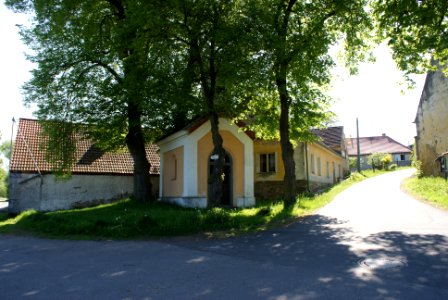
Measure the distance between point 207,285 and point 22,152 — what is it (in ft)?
87.1

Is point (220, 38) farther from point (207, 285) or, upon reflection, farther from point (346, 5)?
point (207, 285)

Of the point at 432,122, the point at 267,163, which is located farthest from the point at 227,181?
the point at 432,122

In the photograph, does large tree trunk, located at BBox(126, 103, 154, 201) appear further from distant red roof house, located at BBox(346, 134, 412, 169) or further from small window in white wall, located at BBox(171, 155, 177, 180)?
distant red roof house, located at BBox(346, 134, 412, 169)

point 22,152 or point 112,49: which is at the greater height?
point 112,49

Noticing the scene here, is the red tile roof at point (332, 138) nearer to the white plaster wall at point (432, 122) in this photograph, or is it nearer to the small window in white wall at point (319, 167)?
the small window in white wall at point (319, 167)

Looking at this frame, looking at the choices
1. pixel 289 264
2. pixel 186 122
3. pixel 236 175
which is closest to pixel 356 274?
pixel 289 264

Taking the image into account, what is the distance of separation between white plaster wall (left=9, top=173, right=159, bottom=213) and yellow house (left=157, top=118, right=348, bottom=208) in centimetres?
689

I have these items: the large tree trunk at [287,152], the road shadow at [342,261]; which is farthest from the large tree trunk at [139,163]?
the road shadow at [342,261]

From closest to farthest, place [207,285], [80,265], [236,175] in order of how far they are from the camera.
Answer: [207,285]
[80,265]
[236,175]

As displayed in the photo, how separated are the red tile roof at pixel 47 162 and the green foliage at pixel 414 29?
20.3 m

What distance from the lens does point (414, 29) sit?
1520 centimetres

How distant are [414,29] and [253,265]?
11.7 meters

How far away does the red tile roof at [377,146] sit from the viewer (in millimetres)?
75812

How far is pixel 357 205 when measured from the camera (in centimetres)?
1886
